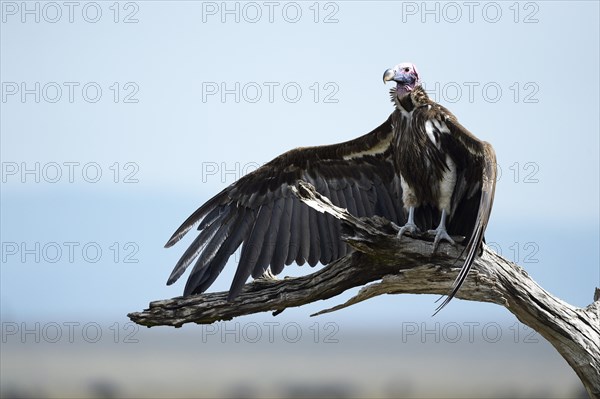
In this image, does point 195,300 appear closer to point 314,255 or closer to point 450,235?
point 314,255

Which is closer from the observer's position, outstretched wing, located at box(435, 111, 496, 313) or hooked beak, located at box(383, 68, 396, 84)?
outstretched wing, located at box(435, 111, 496, 313)

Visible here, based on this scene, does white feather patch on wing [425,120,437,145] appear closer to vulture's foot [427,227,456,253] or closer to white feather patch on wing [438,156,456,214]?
white feather patch on wing [438,156,456,214]

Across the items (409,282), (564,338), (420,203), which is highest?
(420,203)

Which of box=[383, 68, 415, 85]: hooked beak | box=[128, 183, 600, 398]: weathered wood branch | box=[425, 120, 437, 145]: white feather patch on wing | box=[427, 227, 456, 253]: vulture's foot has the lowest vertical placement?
box=[128, 183, 600, 398]: weathered wood branch

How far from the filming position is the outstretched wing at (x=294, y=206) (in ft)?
22.8

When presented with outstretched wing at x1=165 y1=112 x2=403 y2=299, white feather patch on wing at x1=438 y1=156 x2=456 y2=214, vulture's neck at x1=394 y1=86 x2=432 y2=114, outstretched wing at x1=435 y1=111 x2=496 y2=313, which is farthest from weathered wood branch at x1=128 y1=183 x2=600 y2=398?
vulture's neck at x1=394 y1=86 x2=432 y2=114

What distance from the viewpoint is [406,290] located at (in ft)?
20.0

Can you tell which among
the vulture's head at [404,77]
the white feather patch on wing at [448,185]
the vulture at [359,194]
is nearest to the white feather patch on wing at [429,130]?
the vulture at [359,194]

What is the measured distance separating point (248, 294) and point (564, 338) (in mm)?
2293

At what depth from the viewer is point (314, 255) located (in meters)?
7.18

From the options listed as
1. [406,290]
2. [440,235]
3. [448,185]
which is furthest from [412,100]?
[406,290]

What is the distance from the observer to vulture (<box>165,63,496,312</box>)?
6191 mm

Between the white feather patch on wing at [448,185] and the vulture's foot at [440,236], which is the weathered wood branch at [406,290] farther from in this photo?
the white feather patch on wing at [448,185]

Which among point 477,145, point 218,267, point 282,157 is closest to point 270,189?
point 282,157
